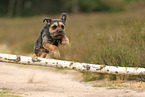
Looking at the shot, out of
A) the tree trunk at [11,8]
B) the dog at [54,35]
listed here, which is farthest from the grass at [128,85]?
the tree trunk at [11,8]

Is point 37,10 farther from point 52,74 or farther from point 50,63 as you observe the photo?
point 50,63

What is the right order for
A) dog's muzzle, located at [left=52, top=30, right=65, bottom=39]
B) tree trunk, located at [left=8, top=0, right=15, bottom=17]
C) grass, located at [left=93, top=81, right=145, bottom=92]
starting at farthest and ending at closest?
tree trunk, located at [left=8, top=0, right=15, bottom=17] → dog's muzzle, located at [left=52, top=30, right=65, bottom=39] → grass, located at [left=93, top=81, right=145, bottom=92]

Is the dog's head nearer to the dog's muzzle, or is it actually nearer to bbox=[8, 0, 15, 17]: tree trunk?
the dog's muzzle

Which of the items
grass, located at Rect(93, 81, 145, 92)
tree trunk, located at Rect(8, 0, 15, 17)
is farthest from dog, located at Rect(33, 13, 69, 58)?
tree trunk, located at Rect(8, 0, 15, 17)

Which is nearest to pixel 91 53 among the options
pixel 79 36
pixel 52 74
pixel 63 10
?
pixel 52 74

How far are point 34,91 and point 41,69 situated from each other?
517 centimetres

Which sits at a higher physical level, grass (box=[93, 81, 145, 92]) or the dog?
A: the dog

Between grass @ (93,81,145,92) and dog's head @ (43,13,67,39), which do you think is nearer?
grass @ (93,81,145,92)

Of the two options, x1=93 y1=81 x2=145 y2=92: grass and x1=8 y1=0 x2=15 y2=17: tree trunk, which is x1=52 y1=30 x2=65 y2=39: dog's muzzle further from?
x1=8 y1=0 x2=15 y2=17: tree trunk

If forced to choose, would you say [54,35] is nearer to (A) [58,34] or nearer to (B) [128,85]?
(A) [58,34]

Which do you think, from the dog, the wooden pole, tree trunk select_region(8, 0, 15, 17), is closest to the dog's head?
the dog

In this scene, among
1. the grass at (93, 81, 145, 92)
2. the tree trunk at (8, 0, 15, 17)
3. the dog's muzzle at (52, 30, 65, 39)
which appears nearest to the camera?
the grass at (93, 81, 145, 92)

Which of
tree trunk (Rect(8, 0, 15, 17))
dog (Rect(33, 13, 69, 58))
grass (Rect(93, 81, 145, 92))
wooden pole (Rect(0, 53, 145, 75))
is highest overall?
tree trunk (Rect(8, 0, 15, 17))

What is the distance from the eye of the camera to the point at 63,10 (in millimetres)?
48812
